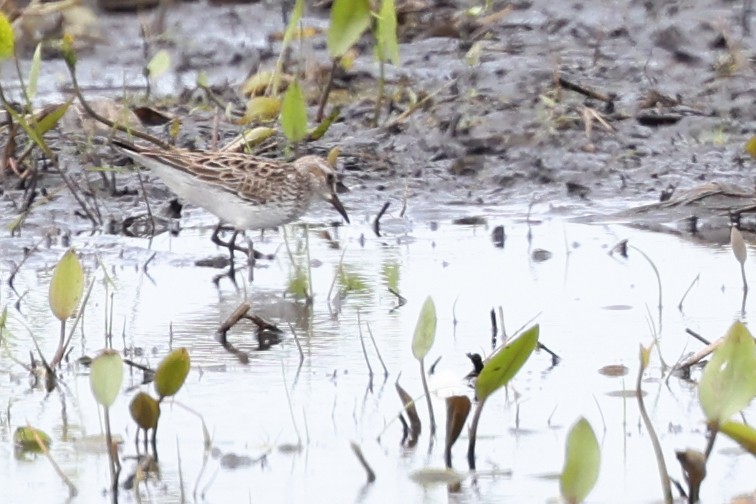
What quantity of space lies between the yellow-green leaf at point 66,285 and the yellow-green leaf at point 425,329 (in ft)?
4.18

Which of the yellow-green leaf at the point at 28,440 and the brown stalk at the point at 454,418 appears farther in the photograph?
the yellow-green leaf at the point at 28,440

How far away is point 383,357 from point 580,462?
1.98 meters

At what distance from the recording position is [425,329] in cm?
529

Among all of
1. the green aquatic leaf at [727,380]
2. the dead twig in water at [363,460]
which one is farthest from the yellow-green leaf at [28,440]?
the green aquatic leaf at [727,380]

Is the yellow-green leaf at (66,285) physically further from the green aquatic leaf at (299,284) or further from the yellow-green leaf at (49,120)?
the yellow-green leaf at (49,120)

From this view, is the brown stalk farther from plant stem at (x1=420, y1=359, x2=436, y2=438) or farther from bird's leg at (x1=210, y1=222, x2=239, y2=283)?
bird's leg at (x1=210, y1=222, x2=239, y2=283)

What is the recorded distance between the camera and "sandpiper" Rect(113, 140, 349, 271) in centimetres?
877

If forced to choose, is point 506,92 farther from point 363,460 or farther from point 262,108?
point 363,460

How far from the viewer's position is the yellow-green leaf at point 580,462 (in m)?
4.36

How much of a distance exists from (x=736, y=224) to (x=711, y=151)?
152 centimetres

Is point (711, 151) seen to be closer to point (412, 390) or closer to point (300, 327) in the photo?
point (300, 327)

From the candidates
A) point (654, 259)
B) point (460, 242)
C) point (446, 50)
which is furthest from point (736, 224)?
point (446, 50)

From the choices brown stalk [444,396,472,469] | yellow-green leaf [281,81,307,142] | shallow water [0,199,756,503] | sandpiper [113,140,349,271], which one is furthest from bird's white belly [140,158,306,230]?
brown stalk [444,396,472,469]

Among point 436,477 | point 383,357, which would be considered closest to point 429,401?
point 436,477
